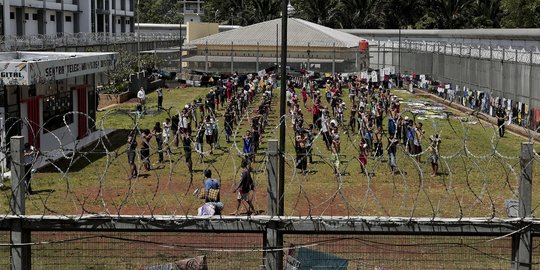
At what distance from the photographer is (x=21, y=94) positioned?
2345cm

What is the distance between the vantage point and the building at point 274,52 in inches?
2331

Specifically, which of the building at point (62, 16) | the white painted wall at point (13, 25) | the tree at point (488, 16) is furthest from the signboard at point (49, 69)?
the tree at point (488, 16)

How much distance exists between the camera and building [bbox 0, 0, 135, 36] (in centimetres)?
5503

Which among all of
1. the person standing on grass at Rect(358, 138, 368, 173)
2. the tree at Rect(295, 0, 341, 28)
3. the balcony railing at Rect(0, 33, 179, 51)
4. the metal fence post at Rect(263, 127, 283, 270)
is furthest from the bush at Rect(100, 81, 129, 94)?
the tree at Rect(295, 0, 341, 28)

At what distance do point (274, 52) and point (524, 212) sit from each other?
53856mm

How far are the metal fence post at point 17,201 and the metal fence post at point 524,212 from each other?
14.9 ft

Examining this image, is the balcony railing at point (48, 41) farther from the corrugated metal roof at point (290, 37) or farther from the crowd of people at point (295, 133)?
the crowd of people at point (295, 133)

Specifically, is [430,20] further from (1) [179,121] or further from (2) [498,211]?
(2) [498,211]

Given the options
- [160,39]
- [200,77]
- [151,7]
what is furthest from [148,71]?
[151,7]

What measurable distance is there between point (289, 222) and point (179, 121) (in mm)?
19669

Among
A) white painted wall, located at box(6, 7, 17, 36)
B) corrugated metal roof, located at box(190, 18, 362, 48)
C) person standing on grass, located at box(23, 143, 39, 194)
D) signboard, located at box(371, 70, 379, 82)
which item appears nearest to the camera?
person standing on grass, located at box(23, 143, 39, 194)

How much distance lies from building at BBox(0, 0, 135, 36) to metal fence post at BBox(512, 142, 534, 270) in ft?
152

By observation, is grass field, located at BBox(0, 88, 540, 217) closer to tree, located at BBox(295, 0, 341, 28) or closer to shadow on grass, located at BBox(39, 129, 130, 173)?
shadow on grass, located at BBox(39, 129, 130, 173)

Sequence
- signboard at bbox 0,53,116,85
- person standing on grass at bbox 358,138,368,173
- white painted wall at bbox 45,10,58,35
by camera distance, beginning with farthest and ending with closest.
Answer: white painted wall at bbox 45,10,58,35 → signboard at bbox 0,53,116,85 → person standing on grass at bbox 358,138,368,173
